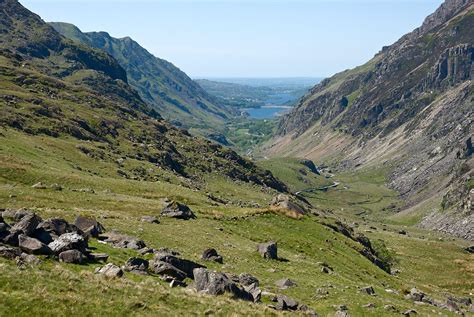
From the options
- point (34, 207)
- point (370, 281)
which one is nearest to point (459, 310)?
point (370, 281)

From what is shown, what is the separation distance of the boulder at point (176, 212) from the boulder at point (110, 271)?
25.3 meters

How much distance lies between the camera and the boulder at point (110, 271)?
28553 mm

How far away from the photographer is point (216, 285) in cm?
3027

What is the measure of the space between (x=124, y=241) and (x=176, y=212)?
17.2 metres

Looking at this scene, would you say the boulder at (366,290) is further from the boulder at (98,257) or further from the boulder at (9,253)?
the boulder at (9,253)

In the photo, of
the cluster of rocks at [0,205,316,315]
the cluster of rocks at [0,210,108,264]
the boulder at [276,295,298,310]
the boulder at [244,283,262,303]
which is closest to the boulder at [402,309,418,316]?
the cluster of rocks at [0,205,316,315]

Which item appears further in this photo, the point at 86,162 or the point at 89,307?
the point at 86,162

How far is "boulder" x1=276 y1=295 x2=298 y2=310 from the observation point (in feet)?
101

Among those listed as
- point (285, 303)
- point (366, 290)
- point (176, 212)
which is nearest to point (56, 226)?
point (285, 303)

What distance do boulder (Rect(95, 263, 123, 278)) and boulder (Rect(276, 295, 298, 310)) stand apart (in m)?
10.5

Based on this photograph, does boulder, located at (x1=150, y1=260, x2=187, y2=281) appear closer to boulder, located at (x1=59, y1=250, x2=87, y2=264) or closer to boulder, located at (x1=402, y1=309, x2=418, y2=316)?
boulder, located at (x1=59, y1=250, x2=87, y2=264)

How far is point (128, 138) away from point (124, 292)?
444 ft

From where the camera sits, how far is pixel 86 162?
10519 centimetres

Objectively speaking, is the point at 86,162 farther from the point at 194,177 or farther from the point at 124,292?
the point at 124,292
